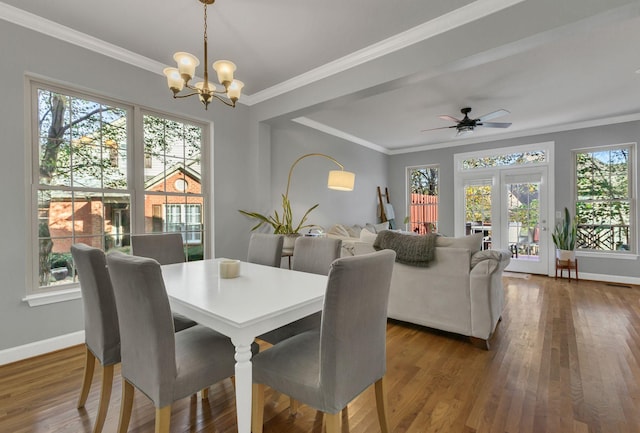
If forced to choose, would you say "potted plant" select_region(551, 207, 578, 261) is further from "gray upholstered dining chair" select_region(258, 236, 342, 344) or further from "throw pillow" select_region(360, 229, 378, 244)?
"gray upholstered dining chair" select_region(258, 236, 342, 344)

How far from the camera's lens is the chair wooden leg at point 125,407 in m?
1.36

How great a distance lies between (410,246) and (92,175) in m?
3.10

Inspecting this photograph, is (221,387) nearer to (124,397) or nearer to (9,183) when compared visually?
(124,397)

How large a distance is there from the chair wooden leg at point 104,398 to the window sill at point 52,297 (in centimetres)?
152

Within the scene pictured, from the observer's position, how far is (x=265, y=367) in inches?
53.3

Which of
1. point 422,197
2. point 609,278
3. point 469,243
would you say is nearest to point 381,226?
point 422,197

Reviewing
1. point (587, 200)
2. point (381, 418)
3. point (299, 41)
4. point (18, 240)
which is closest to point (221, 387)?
point (381, 418)

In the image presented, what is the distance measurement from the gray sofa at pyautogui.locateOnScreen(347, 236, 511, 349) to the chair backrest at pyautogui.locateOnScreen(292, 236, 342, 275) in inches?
45.1

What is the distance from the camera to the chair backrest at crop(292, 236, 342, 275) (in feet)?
7.14

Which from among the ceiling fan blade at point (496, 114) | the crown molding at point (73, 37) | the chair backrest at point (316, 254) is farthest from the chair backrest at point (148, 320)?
the ceiling fan blade at point (496, 114)

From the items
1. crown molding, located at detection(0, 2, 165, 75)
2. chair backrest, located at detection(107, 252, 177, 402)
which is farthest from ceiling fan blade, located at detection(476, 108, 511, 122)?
chair backrest, located at detection(107, 252, 177, 402)

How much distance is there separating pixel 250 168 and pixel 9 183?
2306 mm

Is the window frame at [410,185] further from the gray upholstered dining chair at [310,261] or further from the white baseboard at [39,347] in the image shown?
the white baseboard at [39,347]

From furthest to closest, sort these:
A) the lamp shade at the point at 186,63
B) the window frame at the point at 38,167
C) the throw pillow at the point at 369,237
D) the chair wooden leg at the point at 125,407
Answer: the throw pillow at the point at 369,237, the window frame at the point at 38,167, the lamp shade at the point at 186,63, the chair wooden leg at the point at 125,407
